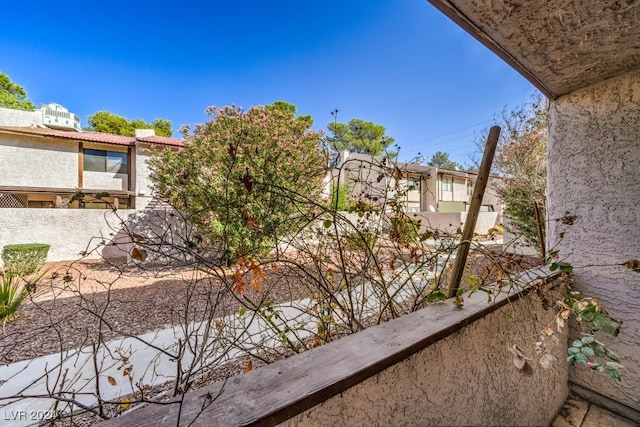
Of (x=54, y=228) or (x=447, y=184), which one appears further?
(x=447, y=184)

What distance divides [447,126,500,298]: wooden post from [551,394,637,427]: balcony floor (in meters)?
1.51

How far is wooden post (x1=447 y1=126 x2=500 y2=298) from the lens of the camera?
1645 mm

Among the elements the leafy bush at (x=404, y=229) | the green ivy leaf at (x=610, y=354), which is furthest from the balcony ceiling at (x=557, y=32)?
the green ivy leaf at (x=610, y=354)

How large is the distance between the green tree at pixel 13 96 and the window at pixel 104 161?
13.3 metres

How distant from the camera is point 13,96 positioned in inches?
806

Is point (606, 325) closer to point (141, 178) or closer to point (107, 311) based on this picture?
point (107, 311)

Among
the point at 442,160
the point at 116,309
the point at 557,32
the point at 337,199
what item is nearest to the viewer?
the point at 557,32

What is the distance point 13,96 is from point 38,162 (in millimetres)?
15845

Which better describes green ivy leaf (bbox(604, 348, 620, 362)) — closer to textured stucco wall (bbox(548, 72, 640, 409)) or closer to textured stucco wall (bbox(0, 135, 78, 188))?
textured stucco wall (bbox(548, 72, 640, 409))

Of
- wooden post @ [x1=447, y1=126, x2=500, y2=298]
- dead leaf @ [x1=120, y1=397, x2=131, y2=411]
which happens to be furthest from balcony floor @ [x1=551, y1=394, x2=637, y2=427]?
dead leaf @ [x1=120, y1=397, x2=131, y2=411]

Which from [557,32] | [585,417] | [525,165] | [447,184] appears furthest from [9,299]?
[447,184]

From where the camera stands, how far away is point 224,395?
733 millimetres

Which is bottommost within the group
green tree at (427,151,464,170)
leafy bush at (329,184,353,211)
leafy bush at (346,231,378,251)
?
leafy bush at (346,231,378,251)

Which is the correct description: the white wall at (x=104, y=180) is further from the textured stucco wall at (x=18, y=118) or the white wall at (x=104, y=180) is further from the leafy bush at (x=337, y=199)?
the leafy bush at (x=337, y=199)
